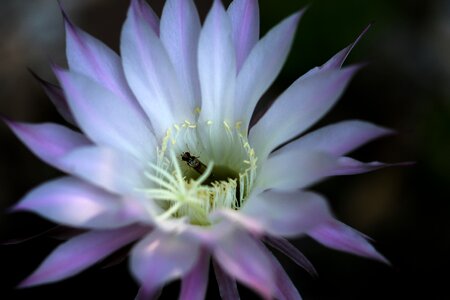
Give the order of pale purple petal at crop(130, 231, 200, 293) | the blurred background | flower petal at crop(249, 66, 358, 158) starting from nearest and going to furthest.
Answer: pale purple petal at crop(130, 231, 200, 293) → flower petal at crop(249, 66, 358, 158) → the blurred background

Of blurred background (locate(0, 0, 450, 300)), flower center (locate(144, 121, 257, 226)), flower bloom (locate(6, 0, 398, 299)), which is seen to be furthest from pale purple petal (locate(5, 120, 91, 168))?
blurred background (locate(0, 0, 450, 300))

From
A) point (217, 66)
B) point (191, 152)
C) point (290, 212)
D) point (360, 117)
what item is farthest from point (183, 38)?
point (360, 117)

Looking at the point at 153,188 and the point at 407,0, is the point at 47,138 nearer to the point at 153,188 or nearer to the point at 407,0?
the point at 153,188

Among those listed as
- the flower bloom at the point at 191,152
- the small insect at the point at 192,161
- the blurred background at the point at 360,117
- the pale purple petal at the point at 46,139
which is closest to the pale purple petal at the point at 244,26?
the flower bloom at the point at 191,152

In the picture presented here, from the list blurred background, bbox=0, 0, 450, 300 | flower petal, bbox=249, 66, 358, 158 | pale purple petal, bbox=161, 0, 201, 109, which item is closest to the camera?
flower petal, bbox=249, 66, 358, 158

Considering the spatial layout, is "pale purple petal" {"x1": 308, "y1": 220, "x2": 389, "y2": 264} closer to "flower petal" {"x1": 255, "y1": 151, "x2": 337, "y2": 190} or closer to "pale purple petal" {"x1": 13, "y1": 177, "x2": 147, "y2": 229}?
"flower petal" {"x1": 255, "y1": 151, "x2": 337, "y2": 190}

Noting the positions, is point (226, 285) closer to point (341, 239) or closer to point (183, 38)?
point (341, 239)
